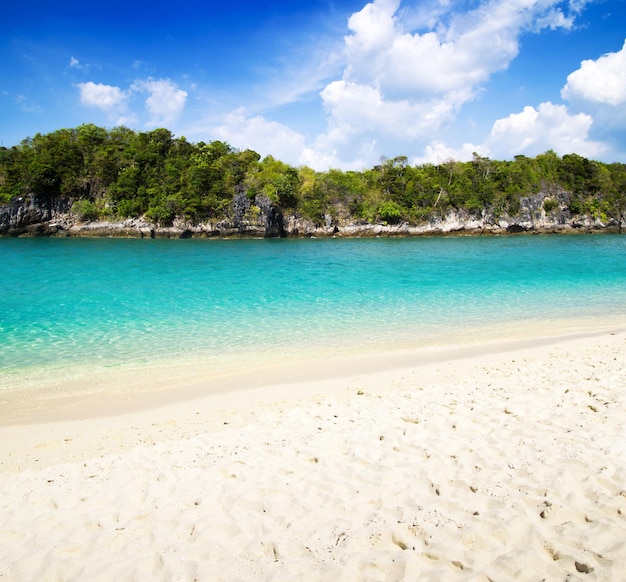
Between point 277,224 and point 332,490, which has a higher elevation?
point 277,224

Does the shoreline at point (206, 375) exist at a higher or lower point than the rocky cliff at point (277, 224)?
lower

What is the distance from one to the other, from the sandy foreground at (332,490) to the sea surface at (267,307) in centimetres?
371

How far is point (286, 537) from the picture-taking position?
3.36m

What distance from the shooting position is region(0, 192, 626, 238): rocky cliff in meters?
58.1

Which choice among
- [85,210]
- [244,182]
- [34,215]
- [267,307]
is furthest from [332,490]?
[34,215]

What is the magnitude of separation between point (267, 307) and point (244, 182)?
49.5 m

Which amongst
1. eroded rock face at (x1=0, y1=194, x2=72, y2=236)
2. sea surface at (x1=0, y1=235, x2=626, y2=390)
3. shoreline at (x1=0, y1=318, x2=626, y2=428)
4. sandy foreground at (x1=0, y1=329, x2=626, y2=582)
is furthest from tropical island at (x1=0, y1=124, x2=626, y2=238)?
sandy foreground at (x1=0, y1=329, x2=626, y2=582)

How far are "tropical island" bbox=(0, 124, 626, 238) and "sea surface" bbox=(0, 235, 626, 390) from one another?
3298 centimetres

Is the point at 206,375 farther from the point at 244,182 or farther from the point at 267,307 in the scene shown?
the point at 244,182

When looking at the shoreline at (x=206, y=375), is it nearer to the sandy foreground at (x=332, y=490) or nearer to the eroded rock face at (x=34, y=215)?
the sandy foreground at (x=332, y=490)

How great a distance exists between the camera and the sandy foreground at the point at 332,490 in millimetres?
3059

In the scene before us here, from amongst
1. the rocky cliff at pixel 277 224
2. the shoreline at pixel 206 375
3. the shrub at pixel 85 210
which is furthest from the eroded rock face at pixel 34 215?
the shoreline at pixel 206 375

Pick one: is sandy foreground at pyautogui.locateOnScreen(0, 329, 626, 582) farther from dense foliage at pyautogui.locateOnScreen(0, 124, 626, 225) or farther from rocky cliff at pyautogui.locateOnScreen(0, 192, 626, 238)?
dense foliage at pyautogui.locateOnScreen(0, 124, 626, 225)

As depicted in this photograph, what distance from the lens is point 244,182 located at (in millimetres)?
60125
